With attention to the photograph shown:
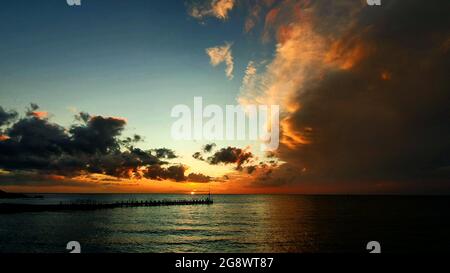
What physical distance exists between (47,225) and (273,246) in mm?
43968

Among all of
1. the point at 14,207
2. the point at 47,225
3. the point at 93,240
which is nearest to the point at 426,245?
the point at 93,240

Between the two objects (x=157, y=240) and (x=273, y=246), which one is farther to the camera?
(x=157, y=240)
